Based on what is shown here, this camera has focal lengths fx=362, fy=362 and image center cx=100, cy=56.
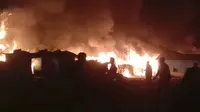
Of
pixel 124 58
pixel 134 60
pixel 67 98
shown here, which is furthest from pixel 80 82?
pixel 134 60

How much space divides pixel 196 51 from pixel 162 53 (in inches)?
231

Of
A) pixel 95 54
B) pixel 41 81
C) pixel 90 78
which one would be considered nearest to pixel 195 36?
pixel 95 54

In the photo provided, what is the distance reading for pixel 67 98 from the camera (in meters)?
12.6

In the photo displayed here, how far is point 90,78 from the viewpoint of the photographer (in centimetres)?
1569

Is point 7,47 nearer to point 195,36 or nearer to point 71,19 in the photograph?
point 71,19

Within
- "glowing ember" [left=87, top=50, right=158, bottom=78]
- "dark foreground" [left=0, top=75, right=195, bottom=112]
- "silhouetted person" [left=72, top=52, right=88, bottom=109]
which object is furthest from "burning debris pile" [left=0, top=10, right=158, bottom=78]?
"dark foreground" [left=0, top=75, right=195, bottom=112]

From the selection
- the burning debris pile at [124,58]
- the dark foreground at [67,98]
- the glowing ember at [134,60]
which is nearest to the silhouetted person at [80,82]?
the dark foreground at [67,98]

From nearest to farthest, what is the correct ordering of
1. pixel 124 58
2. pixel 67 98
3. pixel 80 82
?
pixel 67 98
pixel 80 82
pixel 124 58

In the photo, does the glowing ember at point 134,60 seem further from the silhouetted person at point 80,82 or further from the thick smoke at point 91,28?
the silhouetted person at point 80,82

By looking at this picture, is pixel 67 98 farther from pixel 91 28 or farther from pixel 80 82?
pixel 91 28

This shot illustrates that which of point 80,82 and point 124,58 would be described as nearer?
point 80,82

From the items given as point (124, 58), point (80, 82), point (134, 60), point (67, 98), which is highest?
point (124, 58)

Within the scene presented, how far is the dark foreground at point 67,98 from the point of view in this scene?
35.7ft

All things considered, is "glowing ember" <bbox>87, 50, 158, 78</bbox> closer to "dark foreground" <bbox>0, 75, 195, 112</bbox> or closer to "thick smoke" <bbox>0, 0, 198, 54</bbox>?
"thick smoke" <bbox>0, 0, 198, 54</bbox>
